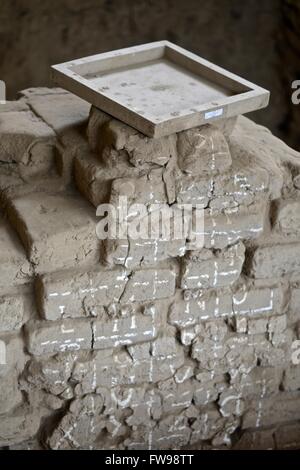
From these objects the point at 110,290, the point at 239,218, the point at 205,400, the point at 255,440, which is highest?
the point at 239,218

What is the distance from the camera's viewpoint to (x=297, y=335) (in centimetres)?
310

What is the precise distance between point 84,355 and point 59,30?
280cm

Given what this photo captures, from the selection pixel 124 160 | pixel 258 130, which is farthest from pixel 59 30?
pixel 124 160

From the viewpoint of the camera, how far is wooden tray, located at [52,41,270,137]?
8.43 ft

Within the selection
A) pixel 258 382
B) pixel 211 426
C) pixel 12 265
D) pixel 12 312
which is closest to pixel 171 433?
pixel 211 426

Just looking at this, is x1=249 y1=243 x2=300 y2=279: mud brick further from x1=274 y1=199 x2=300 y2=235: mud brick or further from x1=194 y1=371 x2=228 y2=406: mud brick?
x1=194 y1=371 x2=228 y2=406: mud brick

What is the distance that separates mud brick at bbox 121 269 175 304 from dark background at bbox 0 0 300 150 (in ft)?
8.64

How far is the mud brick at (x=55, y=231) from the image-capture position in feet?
8.46

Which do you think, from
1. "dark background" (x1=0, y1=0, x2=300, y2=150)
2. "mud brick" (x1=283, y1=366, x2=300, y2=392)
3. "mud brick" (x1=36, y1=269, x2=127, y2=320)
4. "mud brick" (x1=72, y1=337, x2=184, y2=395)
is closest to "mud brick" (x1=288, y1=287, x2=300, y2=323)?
"mud brick" (x1=283, y1=366, x2=300, y2=392)

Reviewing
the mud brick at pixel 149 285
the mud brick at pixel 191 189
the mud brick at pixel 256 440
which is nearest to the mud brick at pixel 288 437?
the mud brick at pixel 256 440

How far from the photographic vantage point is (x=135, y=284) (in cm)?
275

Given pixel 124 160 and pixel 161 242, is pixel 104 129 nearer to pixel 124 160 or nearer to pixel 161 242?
pixel 124 160

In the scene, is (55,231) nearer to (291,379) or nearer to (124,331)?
(124,331)

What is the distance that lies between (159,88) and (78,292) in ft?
2.37
